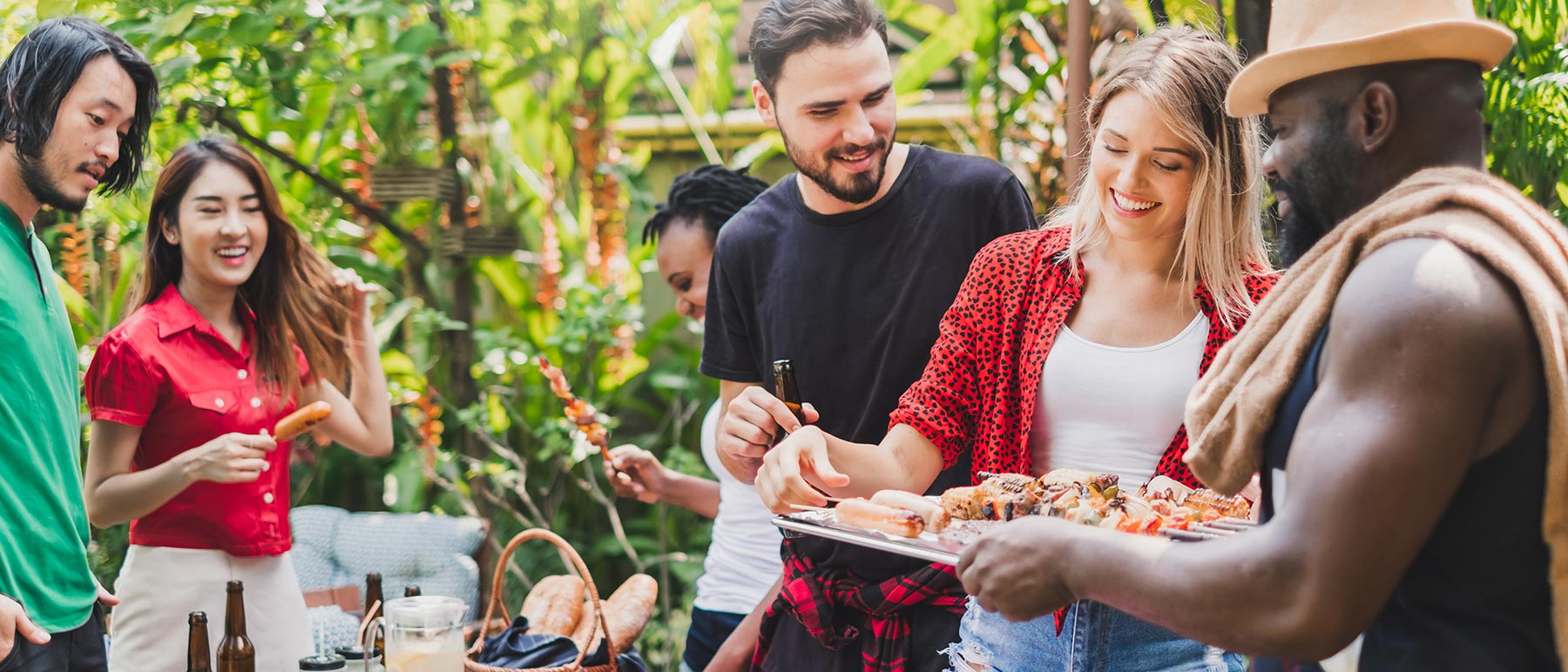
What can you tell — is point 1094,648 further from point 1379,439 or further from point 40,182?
point 40,182

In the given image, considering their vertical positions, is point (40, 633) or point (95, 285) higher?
point (95, 285)

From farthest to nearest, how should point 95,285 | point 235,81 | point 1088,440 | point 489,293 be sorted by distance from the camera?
point 489,293 → point 95,285 → point 235,81 → point 1088,440

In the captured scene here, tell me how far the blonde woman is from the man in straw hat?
0.52 m

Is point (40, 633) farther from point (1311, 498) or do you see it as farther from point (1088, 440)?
point (1311, 498)

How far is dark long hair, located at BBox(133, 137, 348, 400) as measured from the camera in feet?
9.92

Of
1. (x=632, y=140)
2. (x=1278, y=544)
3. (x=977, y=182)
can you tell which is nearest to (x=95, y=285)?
(x=632, y=140)

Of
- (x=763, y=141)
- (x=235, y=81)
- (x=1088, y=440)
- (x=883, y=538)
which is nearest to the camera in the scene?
(x=883, y=538)

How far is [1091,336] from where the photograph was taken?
6.43 feet

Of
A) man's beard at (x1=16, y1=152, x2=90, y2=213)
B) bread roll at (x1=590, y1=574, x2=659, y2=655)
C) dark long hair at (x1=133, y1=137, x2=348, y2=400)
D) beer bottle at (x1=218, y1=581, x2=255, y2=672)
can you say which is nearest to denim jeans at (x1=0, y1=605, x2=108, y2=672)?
beer bottle at (x1=218, y1=581, x2=255, y2=672)

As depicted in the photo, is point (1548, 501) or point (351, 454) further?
point (351, 454)

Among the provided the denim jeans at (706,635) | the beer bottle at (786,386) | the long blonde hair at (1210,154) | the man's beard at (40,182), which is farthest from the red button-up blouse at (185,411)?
the long blonde hair at (1210,154)

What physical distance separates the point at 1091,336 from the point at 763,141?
12.0ft

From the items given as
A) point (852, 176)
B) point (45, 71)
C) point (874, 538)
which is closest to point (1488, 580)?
point (874, 538)

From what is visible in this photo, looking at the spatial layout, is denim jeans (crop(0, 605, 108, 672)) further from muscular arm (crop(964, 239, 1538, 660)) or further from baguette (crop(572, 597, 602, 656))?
muscular arm (crop(964, 239, 1538, 660))
